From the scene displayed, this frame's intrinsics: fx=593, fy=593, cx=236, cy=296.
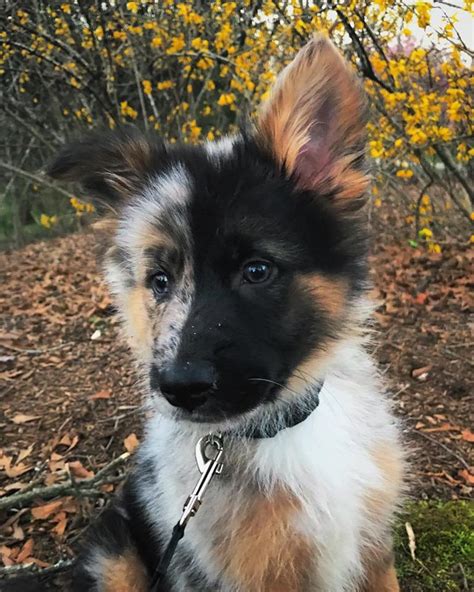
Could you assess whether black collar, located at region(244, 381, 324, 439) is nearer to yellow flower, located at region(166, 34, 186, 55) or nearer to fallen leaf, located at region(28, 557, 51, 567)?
fallen leaf, located at region(28, 557, 51, 567)

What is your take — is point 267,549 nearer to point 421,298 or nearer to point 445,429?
point 445,429

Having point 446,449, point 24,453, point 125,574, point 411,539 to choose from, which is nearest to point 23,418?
point 24,453

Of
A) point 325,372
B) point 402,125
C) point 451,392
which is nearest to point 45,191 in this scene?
point 402,125

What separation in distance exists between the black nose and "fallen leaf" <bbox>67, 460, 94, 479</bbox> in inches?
93.2

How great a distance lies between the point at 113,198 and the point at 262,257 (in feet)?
3.23

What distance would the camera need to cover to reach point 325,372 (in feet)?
8.66

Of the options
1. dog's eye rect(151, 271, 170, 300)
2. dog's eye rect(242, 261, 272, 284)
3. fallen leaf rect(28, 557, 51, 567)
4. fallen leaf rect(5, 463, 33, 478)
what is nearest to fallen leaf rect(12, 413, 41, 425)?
fallen leaf rect(5, 463, 33, 478)

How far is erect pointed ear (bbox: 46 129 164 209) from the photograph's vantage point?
2670mm

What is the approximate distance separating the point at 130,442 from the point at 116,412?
551 millimetres

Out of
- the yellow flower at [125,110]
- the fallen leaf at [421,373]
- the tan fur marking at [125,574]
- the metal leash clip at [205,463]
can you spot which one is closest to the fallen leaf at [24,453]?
the tan fur marking at [125,574]

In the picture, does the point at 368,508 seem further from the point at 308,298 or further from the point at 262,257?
the point at 262,257

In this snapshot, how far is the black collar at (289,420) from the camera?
2.60 m

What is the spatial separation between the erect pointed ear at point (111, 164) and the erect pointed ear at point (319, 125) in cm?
60

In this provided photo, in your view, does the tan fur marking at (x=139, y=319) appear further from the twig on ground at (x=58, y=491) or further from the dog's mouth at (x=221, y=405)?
the twig on ground at (x=58, y=491)
